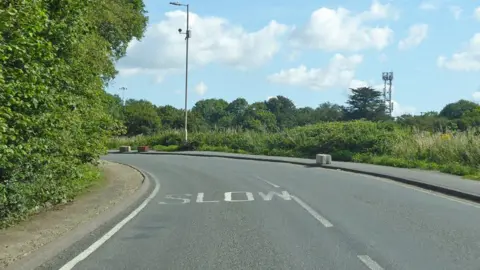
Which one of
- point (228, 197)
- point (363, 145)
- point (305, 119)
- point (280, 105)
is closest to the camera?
point (228, 197)

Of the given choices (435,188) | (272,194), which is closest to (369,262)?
(272,194)

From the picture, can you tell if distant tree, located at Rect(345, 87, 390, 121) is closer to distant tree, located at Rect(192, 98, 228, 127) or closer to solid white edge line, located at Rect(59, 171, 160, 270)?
distant tree, located at Rect(192, 98, 228, 127)

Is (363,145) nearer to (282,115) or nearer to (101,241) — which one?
(101,241)

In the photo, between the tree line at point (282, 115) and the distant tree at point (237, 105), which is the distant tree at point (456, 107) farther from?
the distant tree at point (237, 105)

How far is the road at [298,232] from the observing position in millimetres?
7566

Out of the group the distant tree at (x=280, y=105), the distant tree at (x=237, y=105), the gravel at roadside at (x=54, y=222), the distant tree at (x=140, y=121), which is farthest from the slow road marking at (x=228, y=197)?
the distant tree at (x=237, y=105)

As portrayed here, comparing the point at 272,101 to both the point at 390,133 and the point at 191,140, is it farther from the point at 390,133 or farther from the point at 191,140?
the point at 390,133

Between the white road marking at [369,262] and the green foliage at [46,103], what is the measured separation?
16.8 feet

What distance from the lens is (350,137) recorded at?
35.6m

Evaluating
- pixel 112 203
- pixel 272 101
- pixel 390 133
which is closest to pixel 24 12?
pixel 112 203

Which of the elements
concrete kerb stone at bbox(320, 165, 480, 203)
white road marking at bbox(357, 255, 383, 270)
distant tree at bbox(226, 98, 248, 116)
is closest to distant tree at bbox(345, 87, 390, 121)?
distant tree at bbox(226, 98, 248, 116)

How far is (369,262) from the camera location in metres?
7.44

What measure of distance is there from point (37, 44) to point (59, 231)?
3.44 meters

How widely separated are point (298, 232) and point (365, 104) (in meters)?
81.5
